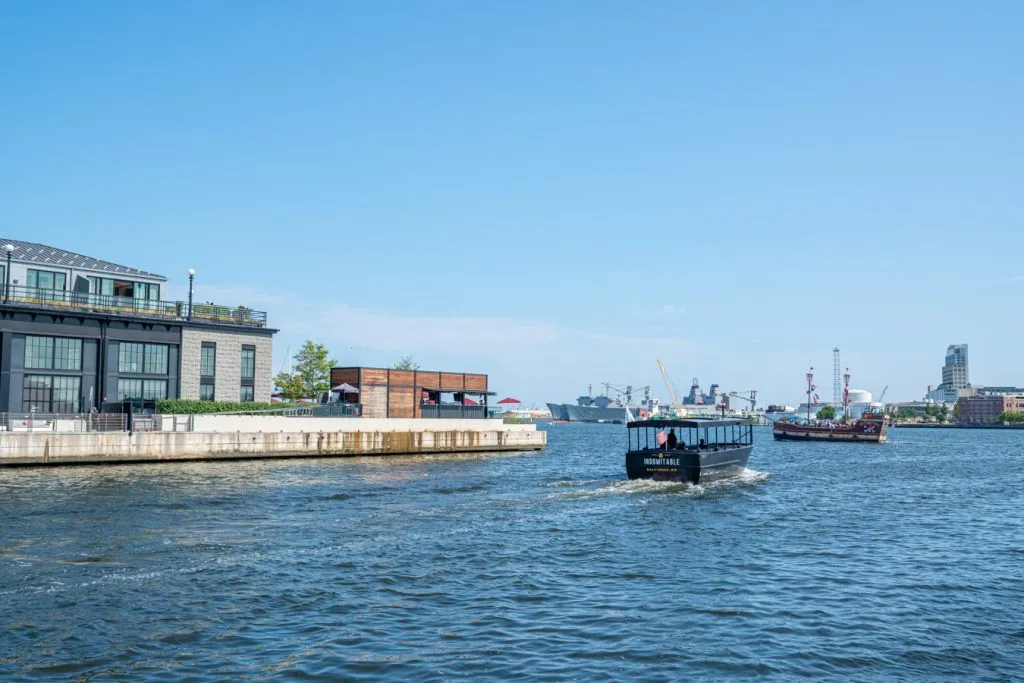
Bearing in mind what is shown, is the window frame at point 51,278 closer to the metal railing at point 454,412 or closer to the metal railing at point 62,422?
the metal railing at point 62,422

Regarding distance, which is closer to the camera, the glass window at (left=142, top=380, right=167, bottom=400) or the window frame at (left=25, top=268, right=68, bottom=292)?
the window frame at (left=25, top=268, right=68, bottom=292)

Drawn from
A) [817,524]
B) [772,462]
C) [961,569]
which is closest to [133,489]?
[817,524]

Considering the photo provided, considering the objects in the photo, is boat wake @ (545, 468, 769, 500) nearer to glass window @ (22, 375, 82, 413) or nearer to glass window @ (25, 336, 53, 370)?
glass window @ (22, 375, 82, 413)

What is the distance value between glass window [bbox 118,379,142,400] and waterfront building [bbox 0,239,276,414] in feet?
0.24

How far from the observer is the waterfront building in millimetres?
59156

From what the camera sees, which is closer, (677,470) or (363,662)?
(363,662)

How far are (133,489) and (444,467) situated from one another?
70.2 feet

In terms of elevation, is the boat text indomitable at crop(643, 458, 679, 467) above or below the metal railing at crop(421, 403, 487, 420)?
below

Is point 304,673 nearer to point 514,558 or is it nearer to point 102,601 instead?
point 102,601

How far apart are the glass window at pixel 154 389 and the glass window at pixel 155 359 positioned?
0.68m

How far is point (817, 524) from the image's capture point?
3378cm

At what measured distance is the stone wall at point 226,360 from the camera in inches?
2630

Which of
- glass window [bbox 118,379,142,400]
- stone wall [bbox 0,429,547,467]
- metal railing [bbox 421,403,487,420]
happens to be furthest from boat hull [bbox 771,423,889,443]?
glass window [bbox 118,379,142,400]

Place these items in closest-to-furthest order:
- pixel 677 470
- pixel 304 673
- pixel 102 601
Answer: pixel 304 673 < pixel 102 601 < pixel 677 470
